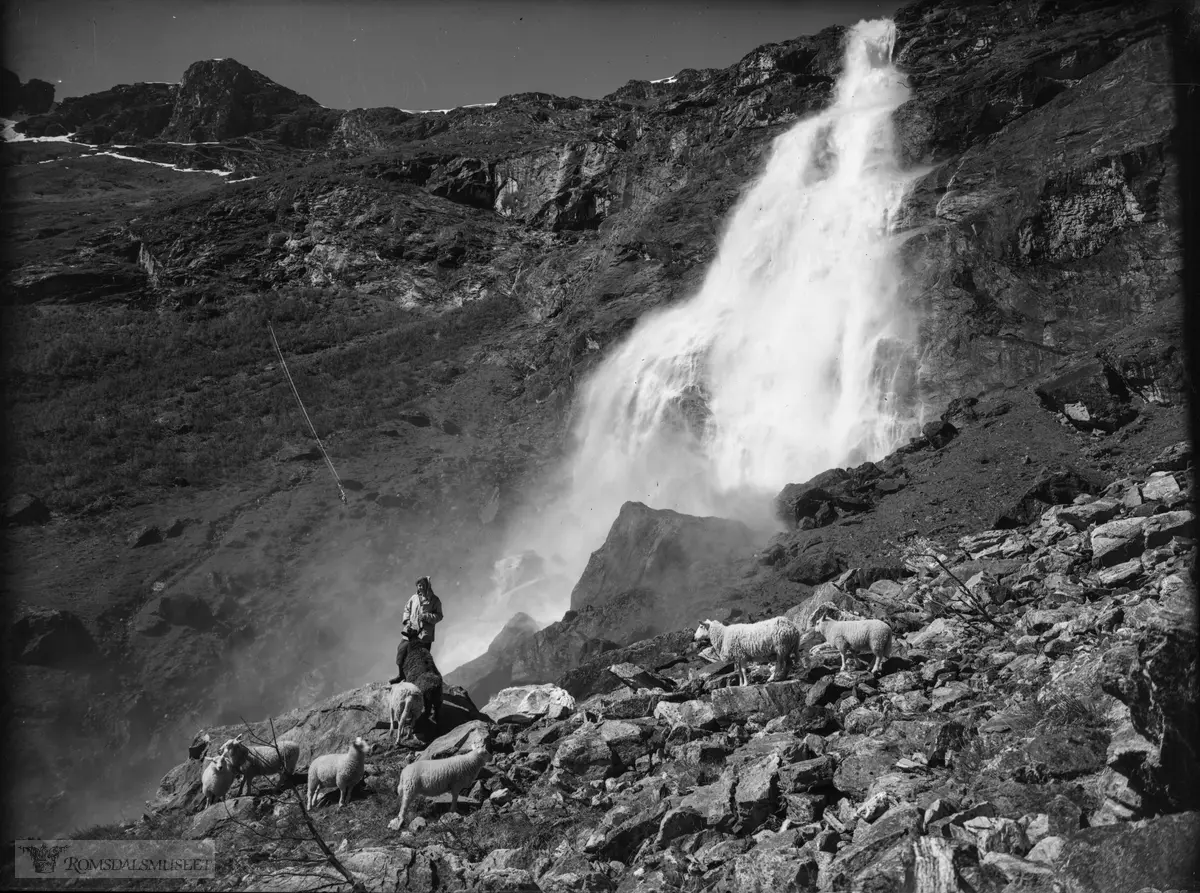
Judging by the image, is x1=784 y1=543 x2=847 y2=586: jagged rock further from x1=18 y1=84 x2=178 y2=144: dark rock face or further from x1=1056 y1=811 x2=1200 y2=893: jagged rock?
x1=18 y1=84 x2=178 y2=144: dark rock face

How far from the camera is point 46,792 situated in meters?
26.4

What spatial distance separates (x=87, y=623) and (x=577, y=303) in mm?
30990

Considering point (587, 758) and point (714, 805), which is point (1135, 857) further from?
point (587, 758)

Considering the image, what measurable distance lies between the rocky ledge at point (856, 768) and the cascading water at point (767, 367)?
656 inches

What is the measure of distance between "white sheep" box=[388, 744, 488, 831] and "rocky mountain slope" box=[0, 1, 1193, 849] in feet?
23.9

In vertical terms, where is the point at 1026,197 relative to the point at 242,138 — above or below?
below

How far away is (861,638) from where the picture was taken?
10.9m

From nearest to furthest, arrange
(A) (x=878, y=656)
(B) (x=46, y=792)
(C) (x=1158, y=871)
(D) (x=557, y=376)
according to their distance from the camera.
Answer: (C) (x=1158, y=871) < (A) (x=878, y=656) < (B) (x=46, y=792) < (D) (x=557, y=376)

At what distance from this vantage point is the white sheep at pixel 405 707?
11.6m

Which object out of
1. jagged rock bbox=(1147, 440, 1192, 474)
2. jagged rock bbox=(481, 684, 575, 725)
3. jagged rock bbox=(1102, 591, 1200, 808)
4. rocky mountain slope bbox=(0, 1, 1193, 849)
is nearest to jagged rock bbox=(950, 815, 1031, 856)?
jagged rock bbox=(1102, 591, 1200, 808)

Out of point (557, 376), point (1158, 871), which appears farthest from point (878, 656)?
point (557, 376)

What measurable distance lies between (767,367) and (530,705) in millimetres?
24594

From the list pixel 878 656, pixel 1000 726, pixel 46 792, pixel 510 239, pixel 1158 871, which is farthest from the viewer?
pixel 510 239

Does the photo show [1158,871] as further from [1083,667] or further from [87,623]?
[87,623]
